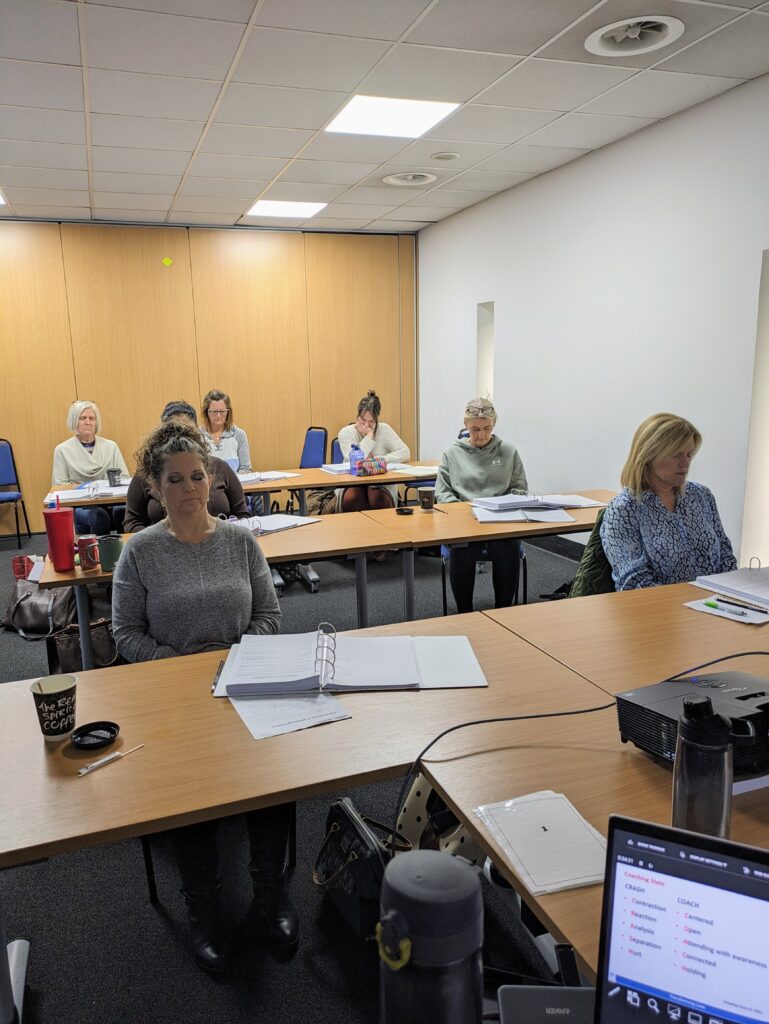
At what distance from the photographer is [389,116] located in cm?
398

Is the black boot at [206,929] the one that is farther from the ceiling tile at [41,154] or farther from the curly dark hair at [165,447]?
the ceiling tile at [41,154]

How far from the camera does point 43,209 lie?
6094 mm

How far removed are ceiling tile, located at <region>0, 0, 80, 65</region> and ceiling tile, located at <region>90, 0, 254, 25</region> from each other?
21cm

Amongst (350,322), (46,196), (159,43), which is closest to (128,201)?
(46,196)

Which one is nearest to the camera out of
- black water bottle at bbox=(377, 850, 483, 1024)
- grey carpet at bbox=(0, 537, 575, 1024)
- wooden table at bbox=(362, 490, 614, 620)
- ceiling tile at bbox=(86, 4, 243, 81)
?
black water bottle at bbox=(377, 850, 483, 1024)

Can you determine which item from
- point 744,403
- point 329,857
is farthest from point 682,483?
point 329,857

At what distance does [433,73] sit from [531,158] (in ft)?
5.86

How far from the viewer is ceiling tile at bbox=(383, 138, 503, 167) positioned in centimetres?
451

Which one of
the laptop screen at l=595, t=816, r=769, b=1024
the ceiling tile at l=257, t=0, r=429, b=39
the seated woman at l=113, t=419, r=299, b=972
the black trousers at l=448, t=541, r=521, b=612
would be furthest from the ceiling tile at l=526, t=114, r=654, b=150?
the laptop screen at l=595, t=816, r=769, b=1024

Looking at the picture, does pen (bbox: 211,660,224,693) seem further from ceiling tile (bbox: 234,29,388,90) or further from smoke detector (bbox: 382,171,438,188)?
smoke detector (bbox: 382,171,438,188)

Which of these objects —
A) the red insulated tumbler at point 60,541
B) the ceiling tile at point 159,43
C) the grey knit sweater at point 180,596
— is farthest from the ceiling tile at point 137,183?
the grey knit sweater at point 180,596

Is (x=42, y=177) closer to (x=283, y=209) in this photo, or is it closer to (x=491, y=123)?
(x=283, y=209)

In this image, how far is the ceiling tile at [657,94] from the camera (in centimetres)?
354

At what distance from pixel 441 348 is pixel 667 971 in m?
6.95
